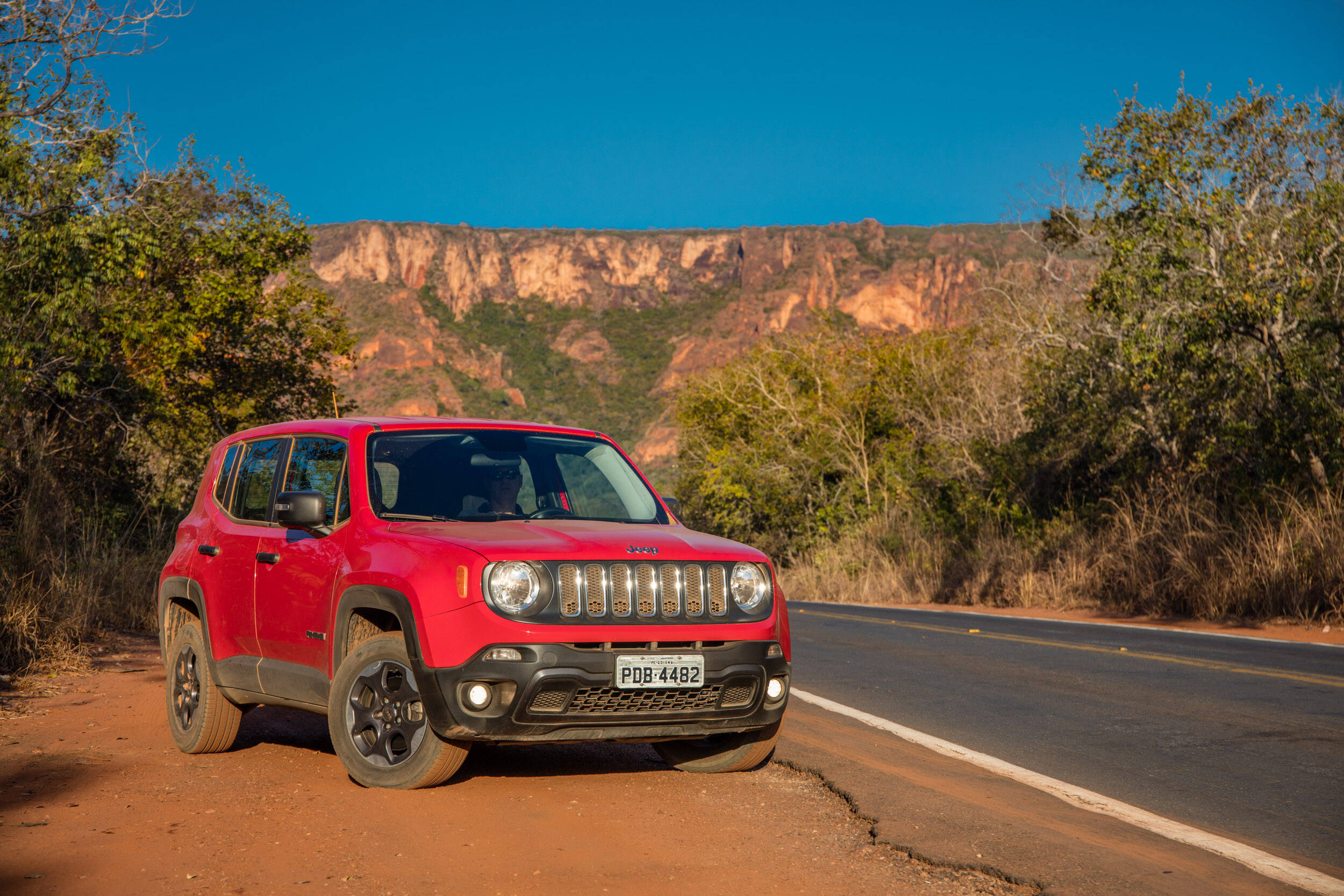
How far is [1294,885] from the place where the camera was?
422cm

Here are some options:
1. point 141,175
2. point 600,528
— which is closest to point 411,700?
point 600,528

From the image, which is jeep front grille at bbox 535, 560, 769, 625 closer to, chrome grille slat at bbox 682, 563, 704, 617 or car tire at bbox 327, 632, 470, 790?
chrome grille slat at bbox 682, 563, 704, 617

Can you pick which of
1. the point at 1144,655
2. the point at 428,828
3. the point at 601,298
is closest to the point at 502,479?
the point at 428,828

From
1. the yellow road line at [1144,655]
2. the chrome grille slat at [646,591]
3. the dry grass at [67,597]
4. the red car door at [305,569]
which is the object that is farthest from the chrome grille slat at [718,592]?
the dry grass at [67,597]

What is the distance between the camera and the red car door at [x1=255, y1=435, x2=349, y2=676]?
577cm

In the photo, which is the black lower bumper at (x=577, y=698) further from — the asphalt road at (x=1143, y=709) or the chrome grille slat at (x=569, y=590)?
the asphalt road at (x=1143, y=709)

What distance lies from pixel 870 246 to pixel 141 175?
10768 cm

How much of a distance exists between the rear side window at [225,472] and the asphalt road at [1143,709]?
173 inches

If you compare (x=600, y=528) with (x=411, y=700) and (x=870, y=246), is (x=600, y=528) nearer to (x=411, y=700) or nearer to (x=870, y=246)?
(x=411, y=700)

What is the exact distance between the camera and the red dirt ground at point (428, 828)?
4234 mm

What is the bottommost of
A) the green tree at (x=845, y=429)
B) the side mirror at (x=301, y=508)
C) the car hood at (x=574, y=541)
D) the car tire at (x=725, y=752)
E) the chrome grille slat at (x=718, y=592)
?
the car tire at (x=725, y=752)

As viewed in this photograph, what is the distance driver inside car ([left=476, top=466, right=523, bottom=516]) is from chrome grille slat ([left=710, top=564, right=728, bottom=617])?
1.23 meters

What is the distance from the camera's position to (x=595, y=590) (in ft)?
17.1

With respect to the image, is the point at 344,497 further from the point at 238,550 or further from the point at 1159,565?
the point at 1159,565
